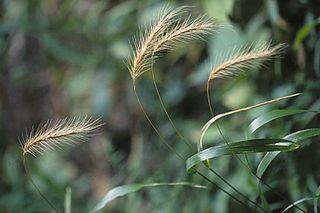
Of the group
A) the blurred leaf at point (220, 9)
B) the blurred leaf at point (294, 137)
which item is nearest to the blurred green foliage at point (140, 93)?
the blurred leaf at point (220, 9)

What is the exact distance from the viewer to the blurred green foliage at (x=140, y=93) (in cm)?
131

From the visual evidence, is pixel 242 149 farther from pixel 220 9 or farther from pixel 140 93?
pixel 140 93

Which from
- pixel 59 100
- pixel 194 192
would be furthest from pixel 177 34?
pixel 59 100

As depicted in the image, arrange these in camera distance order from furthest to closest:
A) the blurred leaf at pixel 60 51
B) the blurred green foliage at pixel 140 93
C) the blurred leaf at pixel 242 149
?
the blurred leaf at pixel 60 51, the blurred green foliage at pixel 140 93, the blurred leaf at pixel 242 149

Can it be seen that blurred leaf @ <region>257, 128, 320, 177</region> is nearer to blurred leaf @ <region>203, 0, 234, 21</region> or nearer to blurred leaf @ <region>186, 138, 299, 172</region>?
blurred leaf @ <region>186, 138, 299, 172</region>

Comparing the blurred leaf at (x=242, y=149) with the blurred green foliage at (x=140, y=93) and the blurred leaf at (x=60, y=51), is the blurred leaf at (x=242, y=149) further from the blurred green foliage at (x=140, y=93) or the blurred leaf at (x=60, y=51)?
the blurred leaf at (x=60, y=51)

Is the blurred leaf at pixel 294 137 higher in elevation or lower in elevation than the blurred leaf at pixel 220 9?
lower

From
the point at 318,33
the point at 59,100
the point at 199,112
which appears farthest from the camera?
the point at 59,100

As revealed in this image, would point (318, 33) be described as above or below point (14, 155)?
above

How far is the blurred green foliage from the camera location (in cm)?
131

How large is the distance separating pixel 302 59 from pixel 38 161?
38.4 inches

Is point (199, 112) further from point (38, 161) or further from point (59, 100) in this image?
point (59, 100)

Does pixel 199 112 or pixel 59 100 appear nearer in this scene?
pixel 199 112

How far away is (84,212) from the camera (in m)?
1.58
